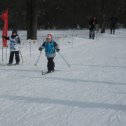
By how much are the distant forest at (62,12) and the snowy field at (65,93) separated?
3027 cm

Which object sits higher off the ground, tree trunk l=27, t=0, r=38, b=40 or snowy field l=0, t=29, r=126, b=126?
tree trunk l=27, t=0, r=38, b=40

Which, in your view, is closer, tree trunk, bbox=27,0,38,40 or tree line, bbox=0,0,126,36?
tree trunk, bbox=27,0,38,40

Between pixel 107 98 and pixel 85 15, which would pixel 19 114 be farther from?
pixel 85 15

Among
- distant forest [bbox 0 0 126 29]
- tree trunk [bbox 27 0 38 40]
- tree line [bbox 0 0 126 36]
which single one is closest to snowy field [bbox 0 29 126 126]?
tree trunk [bbox 27 0 38 40]

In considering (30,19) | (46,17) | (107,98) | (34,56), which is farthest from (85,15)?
(107,98)

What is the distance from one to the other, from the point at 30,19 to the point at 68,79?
14.1m

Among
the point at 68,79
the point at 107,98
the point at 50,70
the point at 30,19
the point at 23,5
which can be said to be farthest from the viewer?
the point at 23,5

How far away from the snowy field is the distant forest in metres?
30.3

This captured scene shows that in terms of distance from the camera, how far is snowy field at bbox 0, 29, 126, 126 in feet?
24.2

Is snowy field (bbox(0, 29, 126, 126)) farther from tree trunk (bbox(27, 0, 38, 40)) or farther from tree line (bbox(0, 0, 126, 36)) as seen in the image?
tree line (bbox(0, 0, 126, 36))

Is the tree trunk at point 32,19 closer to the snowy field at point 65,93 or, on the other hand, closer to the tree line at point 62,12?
the snowy field at point 65,93

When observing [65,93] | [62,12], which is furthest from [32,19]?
[62,12]

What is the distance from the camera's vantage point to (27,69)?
46.4ft

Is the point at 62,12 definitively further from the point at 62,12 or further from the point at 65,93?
the point at 65,93
